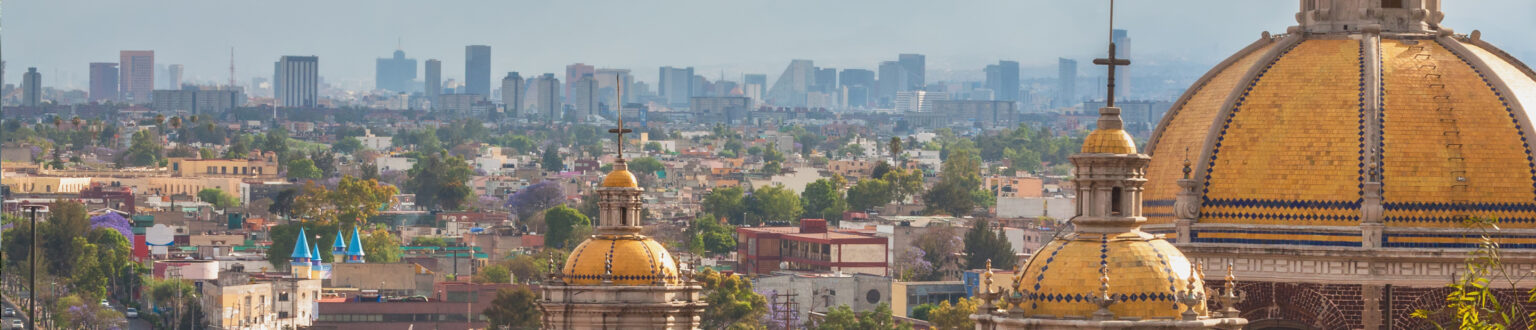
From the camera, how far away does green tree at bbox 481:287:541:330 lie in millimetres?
104000

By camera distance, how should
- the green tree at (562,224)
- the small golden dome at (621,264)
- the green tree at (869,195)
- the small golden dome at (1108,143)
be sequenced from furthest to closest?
the green tree at (869,195) → the green tree at (562,224) → the small golden dome at (621,264) → the small golden dome at (1108,143)

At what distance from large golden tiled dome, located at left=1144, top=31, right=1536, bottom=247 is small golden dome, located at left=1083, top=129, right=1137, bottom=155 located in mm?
9802

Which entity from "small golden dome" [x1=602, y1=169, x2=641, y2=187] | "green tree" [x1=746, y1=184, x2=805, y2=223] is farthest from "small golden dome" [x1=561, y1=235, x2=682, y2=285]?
"green tree" [x1=746, y1=184, x2=805, y2=223]

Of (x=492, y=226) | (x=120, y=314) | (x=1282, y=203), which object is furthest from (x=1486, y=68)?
(x=492, y=226)

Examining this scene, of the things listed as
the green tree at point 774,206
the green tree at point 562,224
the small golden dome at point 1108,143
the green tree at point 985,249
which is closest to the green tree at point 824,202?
the green tree at point 774,206

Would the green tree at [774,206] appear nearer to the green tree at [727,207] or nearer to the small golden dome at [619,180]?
the green tree at [727,207]

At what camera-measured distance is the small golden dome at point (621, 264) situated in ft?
170

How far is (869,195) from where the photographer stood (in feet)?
636

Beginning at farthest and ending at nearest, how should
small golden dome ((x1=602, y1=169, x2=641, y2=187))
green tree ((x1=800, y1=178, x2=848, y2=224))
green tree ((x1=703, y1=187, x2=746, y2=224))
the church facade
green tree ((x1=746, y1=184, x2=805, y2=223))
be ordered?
green tree ((x1=703, y1=187, x2=746, y2=224)) < green tree ((x1=746, y1=184, x2=805, y2=223)) < green tree ((x1=800, y1=178, x2=848, y2=224)) < small golden dome ((x1=602, y1=169, x2=641, y2=187)) < the church facade

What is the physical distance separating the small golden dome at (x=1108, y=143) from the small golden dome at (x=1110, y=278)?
746mm

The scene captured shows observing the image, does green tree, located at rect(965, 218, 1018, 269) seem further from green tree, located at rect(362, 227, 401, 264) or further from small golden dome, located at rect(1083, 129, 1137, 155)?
small golden dome, located at rect(1083, 129, 1137, 155)

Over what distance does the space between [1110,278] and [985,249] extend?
4519 inches

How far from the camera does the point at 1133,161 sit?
1198 inches

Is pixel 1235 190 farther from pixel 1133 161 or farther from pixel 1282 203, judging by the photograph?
pixel 1133 161
